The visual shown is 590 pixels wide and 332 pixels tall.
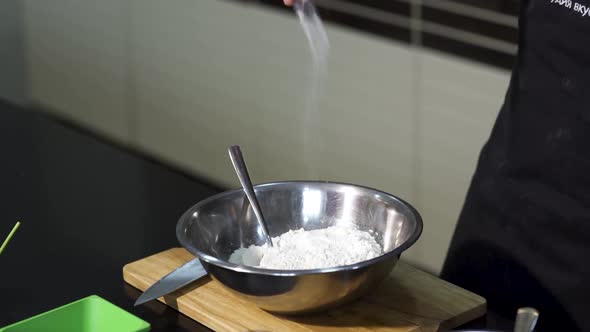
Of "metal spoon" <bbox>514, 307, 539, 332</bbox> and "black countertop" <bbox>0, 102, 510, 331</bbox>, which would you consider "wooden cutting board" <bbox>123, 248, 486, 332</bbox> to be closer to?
"black countertop" <bbox>0, 102, 510, 331</bbox>

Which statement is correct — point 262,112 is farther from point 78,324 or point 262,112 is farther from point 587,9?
point 78,324

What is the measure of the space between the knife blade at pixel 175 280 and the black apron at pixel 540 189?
0.39m

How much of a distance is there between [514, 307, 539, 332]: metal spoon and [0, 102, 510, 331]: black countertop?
0.19 metres

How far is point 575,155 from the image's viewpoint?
4.72 feet

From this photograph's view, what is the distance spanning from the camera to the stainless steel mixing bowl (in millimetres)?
1113

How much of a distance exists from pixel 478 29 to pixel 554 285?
120 centimetres

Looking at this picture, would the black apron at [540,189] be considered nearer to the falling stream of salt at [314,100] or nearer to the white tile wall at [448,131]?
the white tile wall at [448,131]

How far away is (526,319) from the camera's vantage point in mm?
1010

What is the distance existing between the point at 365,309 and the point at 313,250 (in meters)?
0.09

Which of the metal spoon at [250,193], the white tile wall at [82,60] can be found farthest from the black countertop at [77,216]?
the white tile wall at [82,60]

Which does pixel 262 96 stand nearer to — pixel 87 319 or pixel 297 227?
pixel 297 227

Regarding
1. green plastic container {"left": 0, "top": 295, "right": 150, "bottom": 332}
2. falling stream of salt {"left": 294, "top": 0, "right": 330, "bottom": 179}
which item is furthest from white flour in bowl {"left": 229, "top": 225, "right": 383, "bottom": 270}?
falling stream of salt {"left": 294, "top": 0, "right": 330, "bottom": 179}

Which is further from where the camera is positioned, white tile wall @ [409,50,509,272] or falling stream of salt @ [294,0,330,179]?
falling stream of salt @ [294,0,330,179]

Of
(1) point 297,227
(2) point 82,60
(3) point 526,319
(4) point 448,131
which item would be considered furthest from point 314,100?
(3) point 526,319
